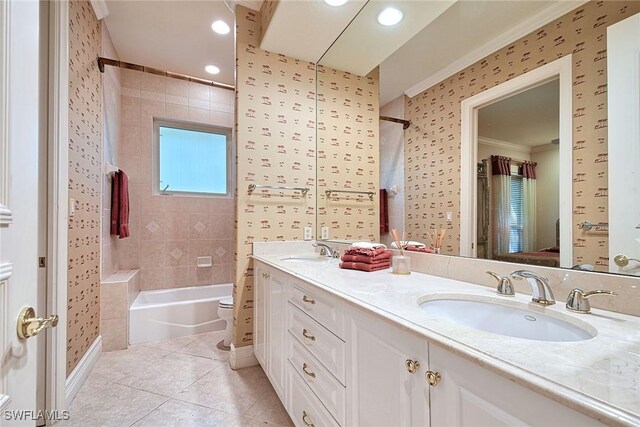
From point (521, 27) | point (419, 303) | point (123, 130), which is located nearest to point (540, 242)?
point (419, 303)

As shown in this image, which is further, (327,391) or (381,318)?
(327,391)

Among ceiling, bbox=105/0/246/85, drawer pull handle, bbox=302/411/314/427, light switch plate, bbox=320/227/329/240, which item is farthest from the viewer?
light switch plate, bbox=320/227/329/240

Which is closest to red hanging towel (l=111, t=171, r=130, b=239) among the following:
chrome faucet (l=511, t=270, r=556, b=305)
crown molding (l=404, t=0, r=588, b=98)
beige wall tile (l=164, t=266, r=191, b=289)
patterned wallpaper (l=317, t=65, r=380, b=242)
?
beige wall tile (l=164, t=266, r=191, b=289)

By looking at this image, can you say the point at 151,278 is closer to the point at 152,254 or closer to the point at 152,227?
the point at 152,254

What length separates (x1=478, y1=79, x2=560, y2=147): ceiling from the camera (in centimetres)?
98

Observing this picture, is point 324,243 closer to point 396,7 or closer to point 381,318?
point 381,318

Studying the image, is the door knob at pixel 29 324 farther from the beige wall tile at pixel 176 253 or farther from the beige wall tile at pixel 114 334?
the beige wall tile at pixel 176 253

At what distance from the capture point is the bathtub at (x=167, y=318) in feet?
8.25

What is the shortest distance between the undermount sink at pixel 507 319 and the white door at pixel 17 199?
939 mm

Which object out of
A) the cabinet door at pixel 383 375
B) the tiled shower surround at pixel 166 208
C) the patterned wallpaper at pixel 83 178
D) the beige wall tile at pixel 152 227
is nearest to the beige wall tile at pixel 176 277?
the tiled shower surround at pixel 166 208

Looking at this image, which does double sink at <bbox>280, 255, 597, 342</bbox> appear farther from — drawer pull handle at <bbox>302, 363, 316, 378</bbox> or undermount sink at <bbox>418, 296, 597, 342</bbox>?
drawer pull handle at <bbox>302, 363, 316, 378</bbox>

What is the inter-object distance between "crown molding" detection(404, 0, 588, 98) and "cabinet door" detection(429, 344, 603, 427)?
120 cm

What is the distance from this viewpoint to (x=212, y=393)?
176 centimetres

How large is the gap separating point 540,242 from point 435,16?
1.27 m
